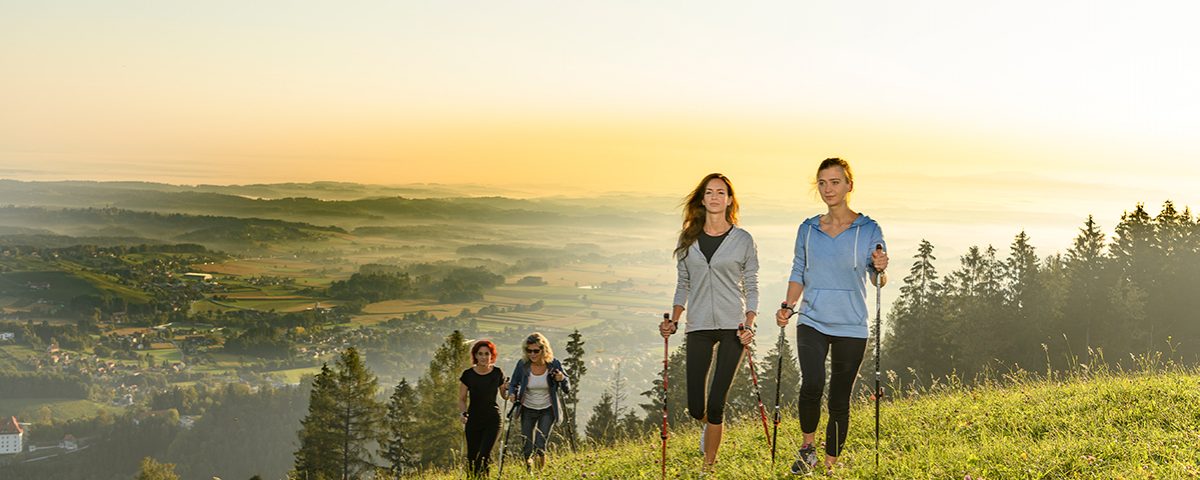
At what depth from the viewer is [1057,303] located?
49938 mm

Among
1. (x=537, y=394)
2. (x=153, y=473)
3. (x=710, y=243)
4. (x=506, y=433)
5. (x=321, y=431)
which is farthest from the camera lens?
(x=153, y=473)

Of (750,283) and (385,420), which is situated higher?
(750,283)

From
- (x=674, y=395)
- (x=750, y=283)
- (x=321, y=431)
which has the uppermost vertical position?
(x=750, y=283)

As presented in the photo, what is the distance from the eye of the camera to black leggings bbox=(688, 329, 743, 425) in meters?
7.63

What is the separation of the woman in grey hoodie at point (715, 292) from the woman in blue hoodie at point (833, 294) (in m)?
0.45

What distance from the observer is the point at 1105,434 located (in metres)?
7.58

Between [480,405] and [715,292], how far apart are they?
3.91 metres

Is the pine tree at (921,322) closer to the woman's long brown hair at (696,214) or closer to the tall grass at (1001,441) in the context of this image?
the tall grass at (1001,441)

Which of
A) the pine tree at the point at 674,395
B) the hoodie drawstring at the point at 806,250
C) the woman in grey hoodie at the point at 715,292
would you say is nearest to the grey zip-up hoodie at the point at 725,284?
the woman in grey hoodie at the point at 715,292

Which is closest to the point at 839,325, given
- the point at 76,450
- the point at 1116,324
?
the point at 1116,324

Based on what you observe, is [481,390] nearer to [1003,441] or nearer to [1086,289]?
[1003,441]

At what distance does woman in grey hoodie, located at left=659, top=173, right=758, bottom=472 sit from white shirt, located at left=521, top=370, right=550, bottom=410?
351 cm

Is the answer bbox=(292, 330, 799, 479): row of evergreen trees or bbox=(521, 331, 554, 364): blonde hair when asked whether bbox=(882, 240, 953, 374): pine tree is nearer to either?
bbox=(292, 330, 799, 479): row of evergreen trees

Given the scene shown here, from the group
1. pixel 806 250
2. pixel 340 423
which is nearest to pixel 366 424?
pixel 340 423
